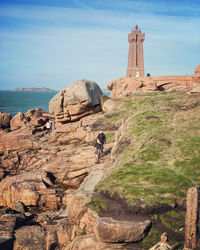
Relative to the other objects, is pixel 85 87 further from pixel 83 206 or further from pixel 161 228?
pixel 161 228

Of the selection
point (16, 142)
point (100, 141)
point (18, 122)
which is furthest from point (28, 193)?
point (18, 122)

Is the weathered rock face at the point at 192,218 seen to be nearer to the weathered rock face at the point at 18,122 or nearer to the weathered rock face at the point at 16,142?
the weathered rock face at the point at 16,142

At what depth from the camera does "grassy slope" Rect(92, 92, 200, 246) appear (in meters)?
12.6

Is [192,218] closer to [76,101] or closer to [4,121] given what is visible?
[76,101]

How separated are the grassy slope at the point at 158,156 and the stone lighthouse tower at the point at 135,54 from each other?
272 ft

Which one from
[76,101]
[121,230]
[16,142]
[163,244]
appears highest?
[76,101]

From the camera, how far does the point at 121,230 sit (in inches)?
415

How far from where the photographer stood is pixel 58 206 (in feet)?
63.5

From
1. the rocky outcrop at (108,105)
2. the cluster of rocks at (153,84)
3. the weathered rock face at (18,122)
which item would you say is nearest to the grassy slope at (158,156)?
the rocky outcrop at (108,105)

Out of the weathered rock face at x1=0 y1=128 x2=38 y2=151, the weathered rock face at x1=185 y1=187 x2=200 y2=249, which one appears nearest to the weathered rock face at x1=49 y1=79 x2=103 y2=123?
the weathered rock face at x1=0 y1=128 x2=38 y2=151

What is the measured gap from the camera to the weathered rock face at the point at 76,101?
106 ft

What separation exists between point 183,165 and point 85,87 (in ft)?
66.5

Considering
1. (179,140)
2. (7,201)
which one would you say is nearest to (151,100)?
A: (179,140)

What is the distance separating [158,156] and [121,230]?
6.57m
